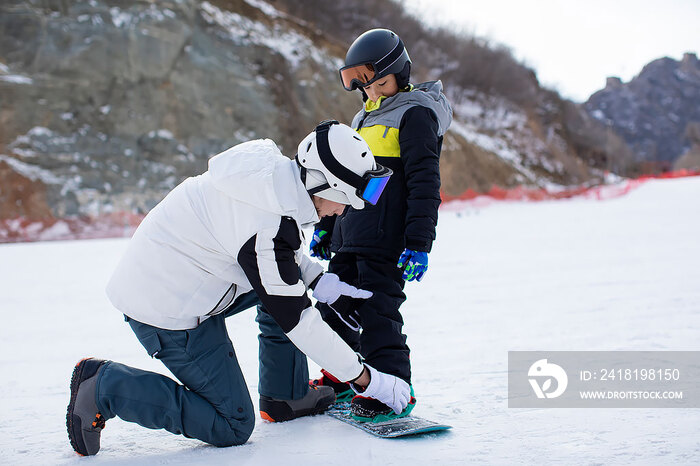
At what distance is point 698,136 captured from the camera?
68.5 meters

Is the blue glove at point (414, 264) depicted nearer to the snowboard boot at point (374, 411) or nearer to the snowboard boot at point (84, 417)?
the snowboard boot at point (374, 411)

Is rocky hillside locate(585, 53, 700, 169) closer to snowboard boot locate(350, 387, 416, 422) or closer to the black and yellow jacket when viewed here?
the black and yellow jacket

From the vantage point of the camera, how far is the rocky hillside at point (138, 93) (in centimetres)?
1438

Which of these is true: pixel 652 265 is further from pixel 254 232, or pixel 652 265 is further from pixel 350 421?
pixel 254 232

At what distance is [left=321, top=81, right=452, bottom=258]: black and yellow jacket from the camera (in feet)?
8.46

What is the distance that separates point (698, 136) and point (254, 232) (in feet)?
255

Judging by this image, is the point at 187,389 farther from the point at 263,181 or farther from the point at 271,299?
the point at 263,181

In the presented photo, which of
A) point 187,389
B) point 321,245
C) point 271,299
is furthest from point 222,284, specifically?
point 321,245

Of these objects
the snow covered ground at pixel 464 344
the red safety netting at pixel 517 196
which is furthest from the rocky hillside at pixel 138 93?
the snow covered ground at pixel 464 344

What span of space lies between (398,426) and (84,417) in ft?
3.75

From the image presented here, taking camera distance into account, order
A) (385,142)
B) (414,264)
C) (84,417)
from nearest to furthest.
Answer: (84,417)
(414,264)
(385,142)

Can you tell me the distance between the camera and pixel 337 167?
81.7 inches

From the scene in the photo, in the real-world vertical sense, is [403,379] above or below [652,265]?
below

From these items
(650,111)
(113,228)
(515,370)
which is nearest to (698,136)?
(650,111)
